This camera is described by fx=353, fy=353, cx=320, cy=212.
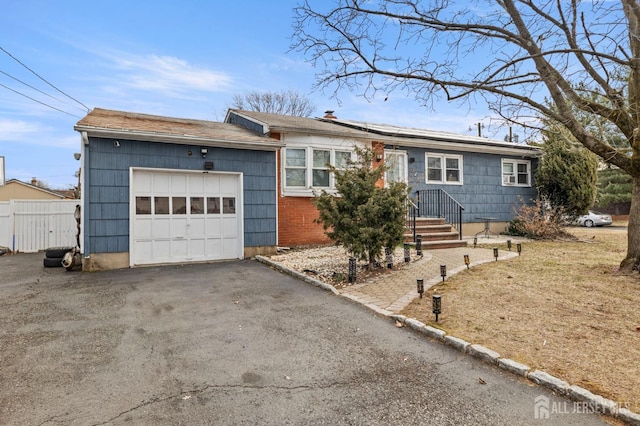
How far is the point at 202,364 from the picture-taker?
331cm

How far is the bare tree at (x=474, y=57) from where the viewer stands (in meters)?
6.14

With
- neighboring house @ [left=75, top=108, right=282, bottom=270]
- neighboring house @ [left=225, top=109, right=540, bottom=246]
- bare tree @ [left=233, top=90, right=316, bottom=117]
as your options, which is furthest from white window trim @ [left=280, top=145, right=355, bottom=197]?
bare tree @ [left=233, top=90, right=316, bottom=117]

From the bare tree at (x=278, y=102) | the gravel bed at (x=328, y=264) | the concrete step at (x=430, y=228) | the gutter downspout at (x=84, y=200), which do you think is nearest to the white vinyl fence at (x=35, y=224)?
the gutter downspout at (x=84, y=200)

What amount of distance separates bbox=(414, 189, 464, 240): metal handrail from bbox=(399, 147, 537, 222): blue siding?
0.29 metres

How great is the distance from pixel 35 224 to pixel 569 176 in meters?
19.1

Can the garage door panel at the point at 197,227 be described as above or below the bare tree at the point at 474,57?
below

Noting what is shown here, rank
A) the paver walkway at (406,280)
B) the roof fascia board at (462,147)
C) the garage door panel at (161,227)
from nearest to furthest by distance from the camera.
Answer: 1. the paver walkway at (406,280)
2. the garage door panel at (161,227)
3. the roof fascia board at (462,147)

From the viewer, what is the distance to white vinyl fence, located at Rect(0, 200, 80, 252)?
12.0 meters

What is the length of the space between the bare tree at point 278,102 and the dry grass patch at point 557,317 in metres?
23.8

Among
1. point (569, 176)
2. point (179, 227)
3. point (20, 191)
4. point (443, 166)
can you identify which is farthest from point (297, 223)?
point (20, 191)

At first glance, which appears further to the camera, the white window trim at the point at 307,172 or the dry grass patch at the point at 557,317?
the white window trim at the point at 307,172

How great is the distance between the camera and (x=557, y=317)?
439cm

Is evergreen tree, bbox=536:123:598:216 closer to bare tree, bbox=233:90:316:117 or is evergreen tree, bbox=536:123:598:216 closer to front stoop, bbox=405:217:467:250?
front stoop, bbox=405:217:467:250

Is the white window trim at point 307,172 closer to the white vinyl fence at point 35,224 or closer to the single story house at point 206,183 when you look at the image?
the single story house at point 206,183
